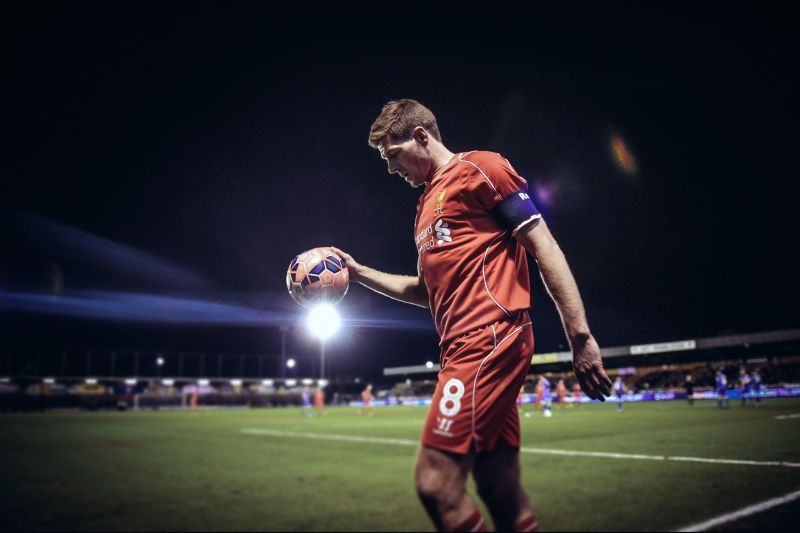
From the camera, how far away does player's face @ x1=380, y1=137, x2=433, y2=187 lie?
233cm

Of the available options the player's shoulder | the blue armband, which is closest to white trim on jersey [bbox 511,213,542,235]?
the blue armband

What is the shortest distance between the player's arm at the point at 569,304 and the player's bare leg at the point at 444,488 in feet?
1.94

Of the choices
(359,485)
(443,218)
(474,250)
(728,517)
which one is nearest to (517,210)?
(474,250)

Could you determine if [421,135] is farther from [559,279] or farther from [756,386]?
[756,386]

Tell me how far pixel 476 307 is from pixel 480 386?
1.08ft

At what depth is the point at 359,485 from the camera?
1014 cm

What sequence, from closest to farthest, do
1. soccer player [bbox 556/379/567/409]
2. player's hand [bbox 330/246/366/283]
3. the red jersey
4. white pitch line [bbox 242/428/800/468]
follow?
1. the red jersey
2. player's hand [bbox 330/246/366/283]
3. soccer player [bbox 556/379/567/409]
4. white pitch line [bbox 242/428/800/468]

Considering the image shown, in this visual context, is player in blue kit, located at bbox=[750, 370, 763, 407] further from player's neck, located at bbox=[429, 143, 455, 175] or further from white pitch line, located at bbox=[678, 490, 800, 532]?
white pitch line, located at bbox=[678, 490, 800, 532]

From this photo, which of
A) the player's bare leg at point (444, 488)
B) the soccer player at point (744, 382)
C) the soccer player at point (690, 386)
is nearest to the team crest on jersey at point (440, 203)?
the player's bare leg at point (444, 488)

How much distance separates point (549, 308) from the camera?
2.41m

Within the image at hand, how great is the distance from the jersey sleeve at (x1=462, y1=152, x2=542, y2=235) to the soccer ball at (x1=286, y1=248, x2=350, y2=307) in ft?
2.39

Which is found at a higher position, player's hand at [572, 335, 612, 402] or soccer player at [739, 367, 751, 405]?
player's hand at [572, 335, 612, 402]

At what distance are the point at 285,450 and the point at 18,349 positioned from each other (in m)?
65.5

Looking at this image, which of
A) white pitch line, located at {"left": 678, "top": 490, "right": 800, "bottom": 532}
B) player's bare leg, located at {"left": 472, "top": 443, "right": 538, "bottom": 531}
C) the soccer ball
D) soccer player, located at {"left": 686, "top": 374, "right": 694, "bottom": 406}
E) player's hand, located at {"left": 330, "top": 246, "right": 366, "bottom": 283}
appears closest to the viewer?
player's bare leg, located at {"left": 472, "top": 443, "right": 538, "bottom": 531}
